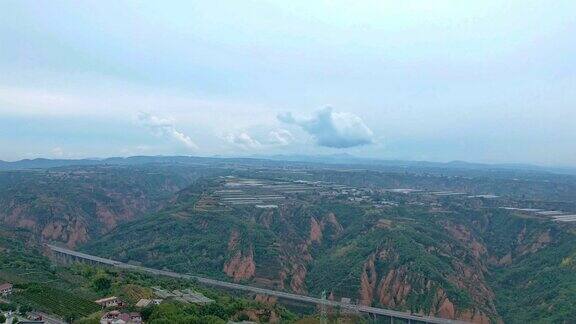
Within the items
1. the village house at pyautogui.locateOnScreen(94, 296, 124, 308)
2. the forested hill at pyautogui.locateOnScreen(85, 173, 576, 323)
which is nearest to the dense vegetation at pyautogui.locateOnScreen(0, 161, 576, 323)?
the forested hill at pyautogui.locateOnScreen(85, 173, 576, 323)

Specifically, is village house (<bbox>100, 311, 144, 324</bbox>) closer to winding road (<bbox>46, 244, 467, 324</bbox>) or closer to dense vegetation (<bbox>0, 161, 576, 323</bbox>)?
dense vegetation (<bbox>0, 161, 576, 323</bbox>)

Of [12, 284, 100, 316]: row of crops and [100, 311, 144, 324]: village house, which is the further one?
[12, 284, 100, 316]: row of crops

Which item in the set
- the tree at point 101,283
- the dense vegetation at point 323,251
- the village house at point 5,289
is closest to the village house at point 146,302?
the dense vegetation at point 323,251

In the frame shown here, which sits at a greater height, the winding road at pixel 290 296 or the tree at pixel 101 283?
the tree at pixel 101 283

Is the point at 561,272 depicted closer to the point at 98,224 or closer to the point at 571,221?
the point at 571,221

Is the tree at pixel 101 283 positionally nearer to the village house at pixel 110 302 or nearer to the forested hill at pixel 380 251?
the village house at pixel 110 302

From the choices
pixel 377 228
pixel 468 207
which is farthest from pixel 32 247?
pixel 468 207

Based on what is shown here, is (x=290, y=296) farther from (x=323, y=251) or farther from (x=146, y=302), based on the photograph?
(x=323, y=251)
